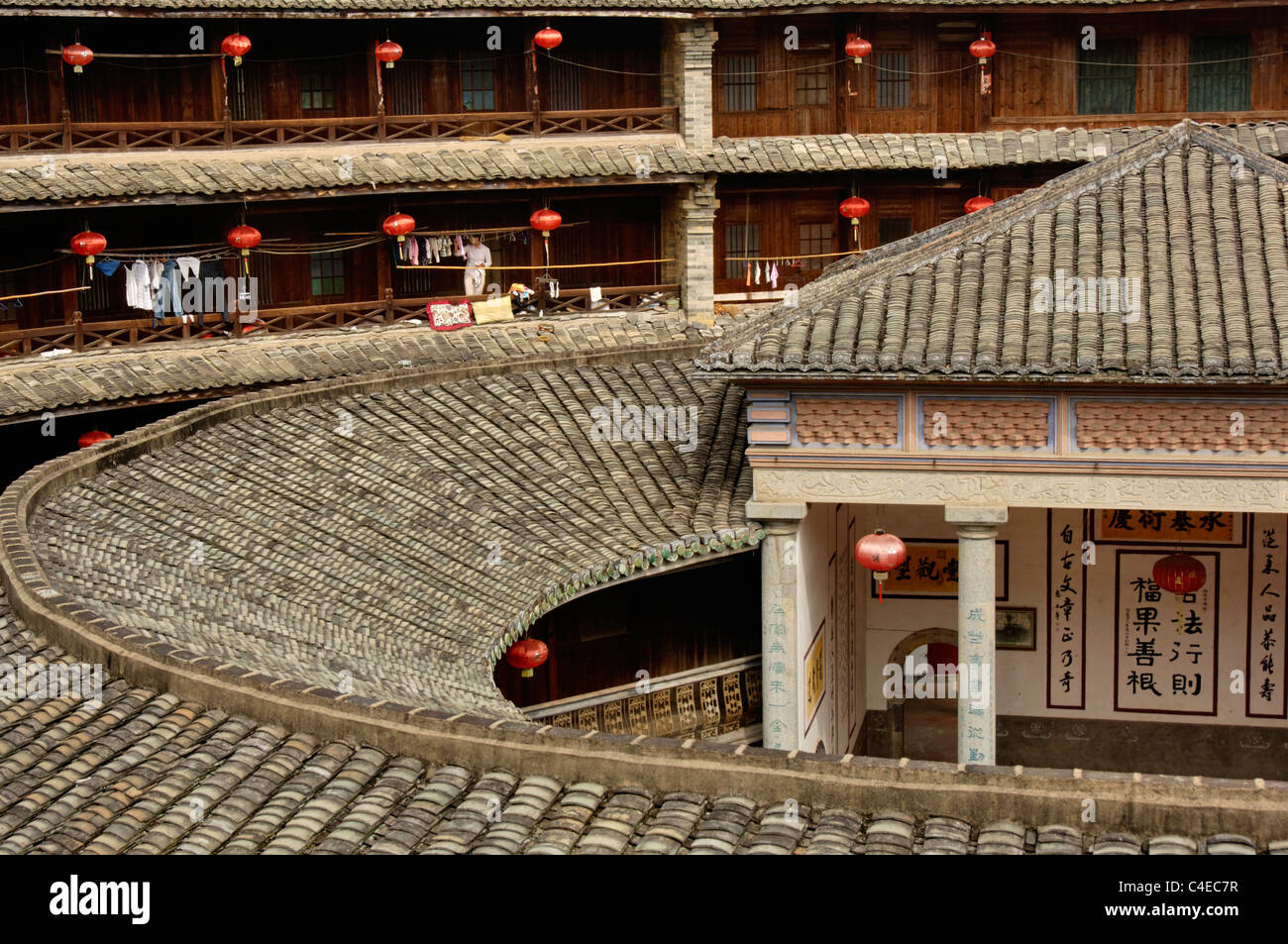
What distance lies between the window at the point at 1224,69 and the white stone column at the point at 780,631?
64.5 feet

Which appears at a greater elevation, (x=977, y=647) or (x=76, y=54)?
(x=76, y=54)

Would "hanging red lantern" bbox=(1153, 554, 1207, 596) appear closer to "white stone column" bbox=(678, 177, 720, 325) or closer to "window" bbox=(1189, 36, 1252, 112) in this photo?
"white stone column" bbox=(678, 177, 720, 325)

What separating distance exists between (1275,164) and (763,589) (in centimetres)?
790

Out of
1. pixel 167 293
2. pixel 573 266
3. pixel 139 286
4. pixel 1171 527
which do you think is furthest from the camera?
pixel 573 266

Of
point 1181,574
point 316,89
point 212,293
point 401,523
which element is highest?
point 316,89

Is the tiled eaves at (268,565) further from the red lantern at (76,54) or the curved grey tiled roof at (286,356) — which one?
the red lantern at (76,54)

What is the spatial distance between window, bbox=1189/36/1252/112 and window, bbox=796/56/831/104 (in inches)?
283

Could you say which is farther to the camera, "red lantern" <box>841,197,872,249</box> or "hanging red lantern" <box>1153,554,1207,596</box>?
"red lantern" <box>841,197,872,249</box>

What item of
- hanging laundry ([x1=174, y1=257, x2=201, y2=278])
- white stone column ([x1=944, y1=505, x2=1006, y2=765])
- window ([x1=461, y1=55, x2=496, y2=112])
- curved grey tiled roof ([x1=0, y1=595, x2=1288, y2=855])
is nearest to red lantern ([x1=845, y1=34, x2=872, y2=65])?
window ([x1=461, y1=55, x2=496, y2=112])

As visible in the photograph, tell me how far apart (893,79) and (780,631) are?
59.8 ft

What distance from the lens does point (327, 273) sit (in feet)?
110

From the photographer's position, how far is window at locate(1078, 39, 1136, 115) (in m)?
35.5

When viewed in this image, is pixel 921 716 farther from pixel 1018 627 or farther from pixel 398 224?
pixel 398 224

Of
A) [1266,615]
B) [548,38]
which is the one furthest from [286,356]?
[1266,615]
